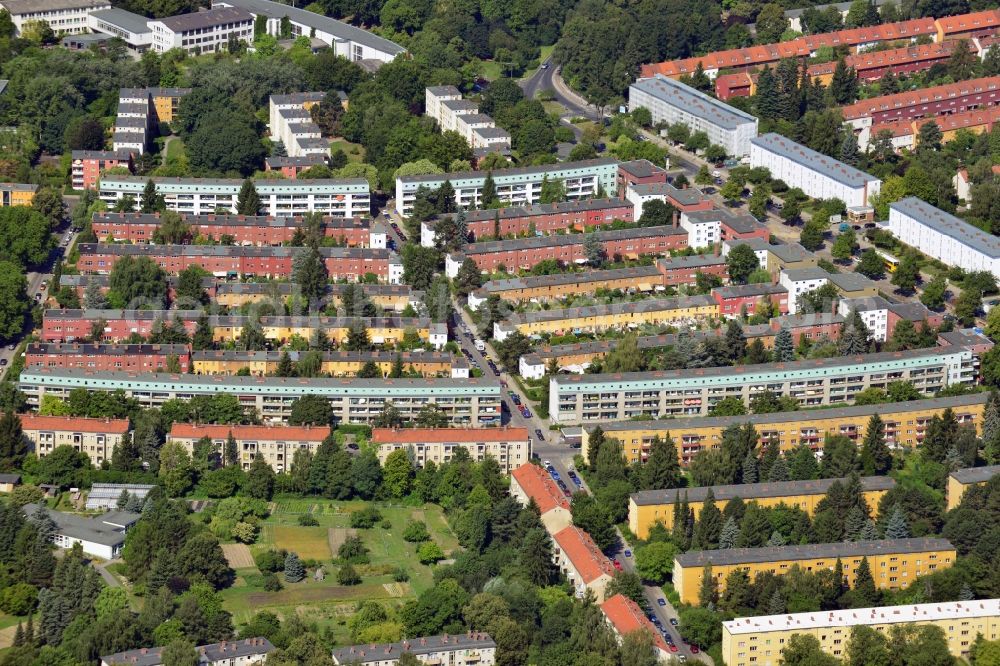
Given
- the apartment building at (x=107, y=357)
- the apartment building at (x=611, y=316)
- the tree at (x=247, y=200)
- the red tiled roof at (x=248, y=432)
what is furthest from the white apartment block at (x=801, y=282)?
the apartment building at (x=107, y=357)

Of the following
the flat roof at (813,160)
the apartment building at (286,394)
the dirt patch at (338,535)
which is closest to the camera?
the dirt patch at (338,535)

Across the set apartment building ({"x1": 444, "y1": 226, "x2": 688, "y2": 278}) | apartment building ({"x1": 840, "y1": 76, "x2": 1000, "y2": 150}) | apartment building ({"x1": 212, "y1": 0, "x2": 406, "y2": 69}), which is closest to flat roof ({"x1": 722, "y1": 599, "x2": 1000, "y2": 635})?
apartment building ({"x1": 444, "y1": 226, "x2": 688, "y2": 278})

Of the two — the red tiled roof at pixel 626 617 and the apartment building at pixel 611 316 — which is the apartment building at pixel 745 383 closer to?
the apartment building at pixel 611 316

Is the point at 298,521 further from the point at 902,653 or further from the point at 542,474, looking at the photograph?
the point at 902,653

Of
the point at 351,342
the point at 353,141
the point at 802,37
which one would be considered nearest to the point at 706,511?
the point at 351,342

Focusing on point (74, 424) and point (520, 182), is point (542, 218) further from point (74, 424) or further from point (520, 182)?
point (74, 424)


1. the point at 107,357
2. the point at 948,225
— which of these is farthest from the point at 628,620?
the point at 948,225
